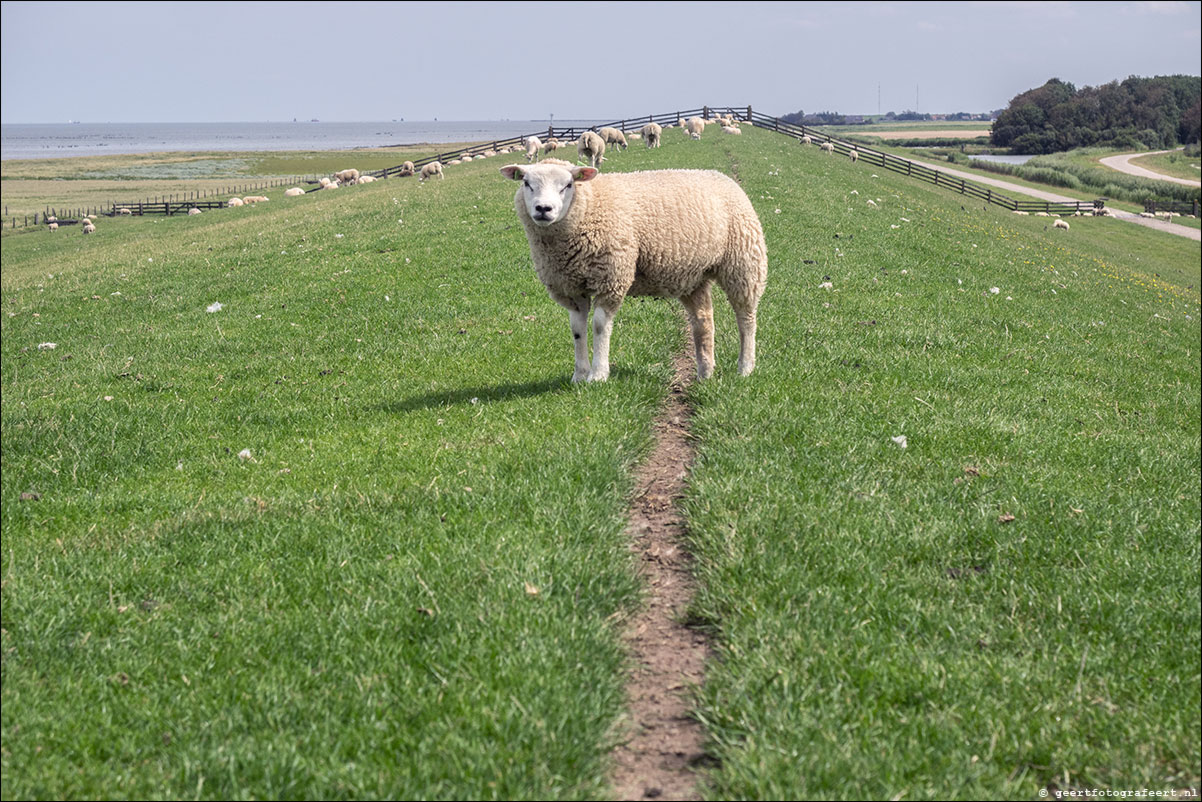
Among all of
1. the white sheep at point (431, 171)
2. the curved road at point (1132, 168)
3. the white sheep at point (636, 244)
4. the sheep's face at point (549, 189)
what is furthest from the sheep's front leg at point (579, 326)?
the curved road at point (1132, 168)

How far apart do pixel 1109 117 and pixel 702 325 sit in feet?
433

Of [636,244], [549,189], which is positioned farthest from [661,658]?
[636,244]

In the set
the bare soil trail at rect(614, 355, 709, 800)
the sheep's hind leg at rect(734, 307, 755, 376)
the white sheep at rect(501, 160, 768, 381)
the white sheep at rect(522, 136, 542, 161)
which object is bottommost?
the bare soil trail at rect(614, 355, 709, 800)

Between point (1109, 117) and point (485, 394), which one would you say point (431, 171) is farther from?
point (1109, 117)

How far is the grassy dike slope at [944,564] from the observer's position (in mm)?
3725

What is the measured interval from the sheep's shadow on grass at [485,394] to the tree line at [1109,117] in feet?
393

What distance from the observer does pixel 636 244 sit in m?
8.05

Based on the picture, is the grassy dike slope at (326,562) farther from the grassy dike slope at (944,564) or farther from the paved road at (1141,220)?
the paved road at (1141,220)

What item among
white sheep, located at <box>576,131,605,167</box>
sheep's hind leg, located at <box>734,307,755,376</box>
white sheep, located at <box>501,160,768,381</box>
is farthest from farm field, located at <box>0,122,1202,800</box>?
white sheep, located at <box>576,131,605,167</box>

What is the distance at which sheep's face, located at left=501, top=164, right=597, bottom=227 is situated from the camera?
7.37 meters

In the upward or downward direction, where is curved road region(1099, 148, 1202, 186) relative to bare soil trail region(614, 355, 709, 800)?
upward

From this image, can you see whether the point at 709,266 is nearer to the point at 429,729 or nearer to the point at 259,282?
the point at 429,729

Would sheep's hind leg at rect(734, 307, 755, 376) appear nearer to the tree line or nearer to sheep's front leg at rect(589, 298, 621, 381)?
sheep's front leg at rect(589, 298, 621, 381)

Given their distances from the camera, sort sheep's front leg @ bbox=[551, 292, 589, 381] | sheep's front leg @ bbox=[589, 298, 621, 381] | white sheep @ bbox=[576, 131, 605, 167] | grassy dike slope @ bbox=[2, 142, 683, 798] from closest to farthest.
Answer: grassy dike slope @ bbox=[2, 142, 683, 798] < sheep's front leg @ bbox=[589, 298, 621, 381] < sheep's front leg @ bbox=[551, 292, 589, 381] < white sheep @ bbox=[576, 131, 605, 167]
